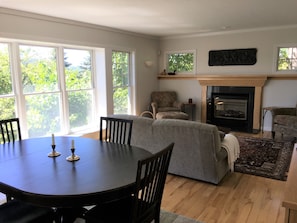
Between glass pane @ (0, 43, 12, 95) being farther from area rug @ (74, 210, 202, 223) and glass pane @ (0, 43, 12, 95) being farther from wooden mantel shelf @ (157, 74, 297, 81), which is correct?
wooden mantel shelf @ (157, 74, 297, 81)

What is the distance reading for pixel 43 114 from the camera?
4535mm

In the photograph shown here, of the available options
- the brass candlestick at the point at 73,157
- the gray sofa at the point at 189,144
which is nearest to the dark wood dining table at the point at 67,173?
the brass candlestick at the point at 73,157

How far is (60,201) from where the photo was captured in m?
1.48

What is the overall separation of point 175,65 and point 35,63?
157 inches

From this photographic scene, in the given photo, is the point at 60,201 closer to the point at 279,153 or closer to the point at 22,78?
the point at 22,78

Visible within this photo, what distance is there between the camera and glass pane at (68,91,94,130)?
505 cm

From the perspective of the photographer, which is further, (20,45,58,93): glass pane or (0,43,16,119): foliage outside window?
(20,45,58,93): glass pane

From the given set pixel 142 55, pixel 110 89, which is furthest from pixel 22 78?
pixel 142 55

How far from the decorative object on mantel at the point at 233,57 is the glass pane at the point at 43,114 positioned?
13.0 feet

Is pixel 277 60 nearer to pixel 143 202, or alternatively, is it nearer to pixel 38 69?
pixel 38 69

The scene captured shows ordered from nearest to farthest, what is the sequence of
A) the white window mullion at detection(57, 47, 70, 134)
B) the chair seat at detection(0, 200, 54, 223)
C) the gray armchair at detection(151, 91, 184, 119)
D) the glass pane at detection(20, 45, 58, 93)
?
the chair seat at detection(0, 200, 54, 223) → the glass pane at detection(20, 45, 58, 93) → the white window mullion at detection(57, 47, 70, 134) → the gray armchair at detection(151, 91, 184, 119)

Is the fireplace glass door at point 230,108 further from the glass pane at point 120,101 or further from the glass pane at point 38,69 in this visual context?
the glass pane at point 38,69

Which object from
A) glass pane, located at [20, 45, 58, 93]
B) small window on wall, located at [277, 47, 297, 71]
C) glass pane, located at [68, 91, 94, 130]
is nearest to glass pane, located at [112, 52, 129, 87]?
glass pane, located at [68, 91, 94, 130]

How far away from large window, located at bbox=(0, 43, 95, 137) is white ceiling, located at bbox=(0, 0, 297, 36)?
2.36 feet
